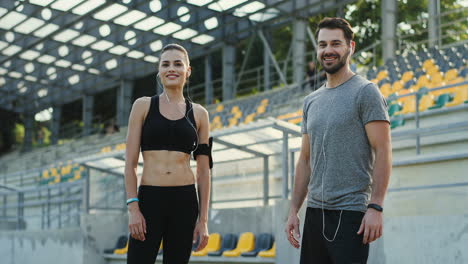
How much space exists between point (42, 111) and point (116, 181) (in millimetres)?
29559

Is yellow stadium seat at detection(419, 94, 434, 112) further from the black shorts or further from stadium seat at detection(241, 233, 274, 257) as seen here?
the black shorts

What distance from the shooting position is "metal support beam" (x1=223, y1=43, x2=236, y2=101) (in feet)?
83.0

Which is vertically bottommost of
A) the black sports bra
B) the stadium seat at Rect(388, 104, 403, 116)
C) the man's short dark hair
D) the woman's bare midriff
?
the woman's bare midriff

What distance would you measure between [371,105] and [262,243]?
6047mm

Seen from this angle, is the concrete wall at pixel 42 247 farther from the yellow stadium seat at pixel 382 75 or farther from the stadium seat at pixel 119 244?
the yellow stadium seat at pixel 382 75

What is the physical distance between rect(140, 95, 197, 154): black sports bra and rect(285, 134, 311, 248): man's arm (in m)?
0.58

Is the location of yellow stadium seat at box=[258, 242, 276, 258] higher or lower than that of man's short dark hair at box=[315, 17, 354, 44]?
lower

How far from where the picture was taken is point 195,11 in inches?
835

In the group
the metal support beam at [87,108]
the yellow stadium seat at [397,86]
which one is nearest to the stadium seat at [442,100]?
the yellow stadium seat at [397,86]

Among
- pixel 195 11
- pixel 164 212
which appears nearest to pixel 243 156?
pixel 164 212

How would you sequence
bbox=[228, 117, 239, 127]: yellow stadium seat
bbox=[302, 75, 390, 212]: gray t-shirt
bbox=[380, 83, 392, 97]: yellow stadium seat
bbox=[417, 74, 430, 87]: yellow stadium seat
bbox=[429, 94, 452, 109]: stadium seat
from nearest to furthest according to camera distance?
bbox=[302, 75, 390, 212]: gray t-shirt → bbox=[429, 94, 452, 109]: stadium seat → bbox=[417, 74, 430, 87]: yellow stadium seat → bbox=[380, 83, 392, 97]: yellow stadium seat → bbox=[228, 117, 239, 127]: yellow stadium seat

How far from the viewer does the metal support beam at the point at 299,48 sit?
70.9ft

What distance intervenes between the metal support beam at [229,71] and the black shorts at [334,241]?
74.1 feet

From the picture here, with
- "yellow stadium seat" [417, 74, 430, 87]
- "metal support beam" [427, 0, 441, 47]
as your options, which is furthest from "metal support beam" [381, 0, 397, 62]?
"yellow stadium seat" [417, 74, 430, 87]
